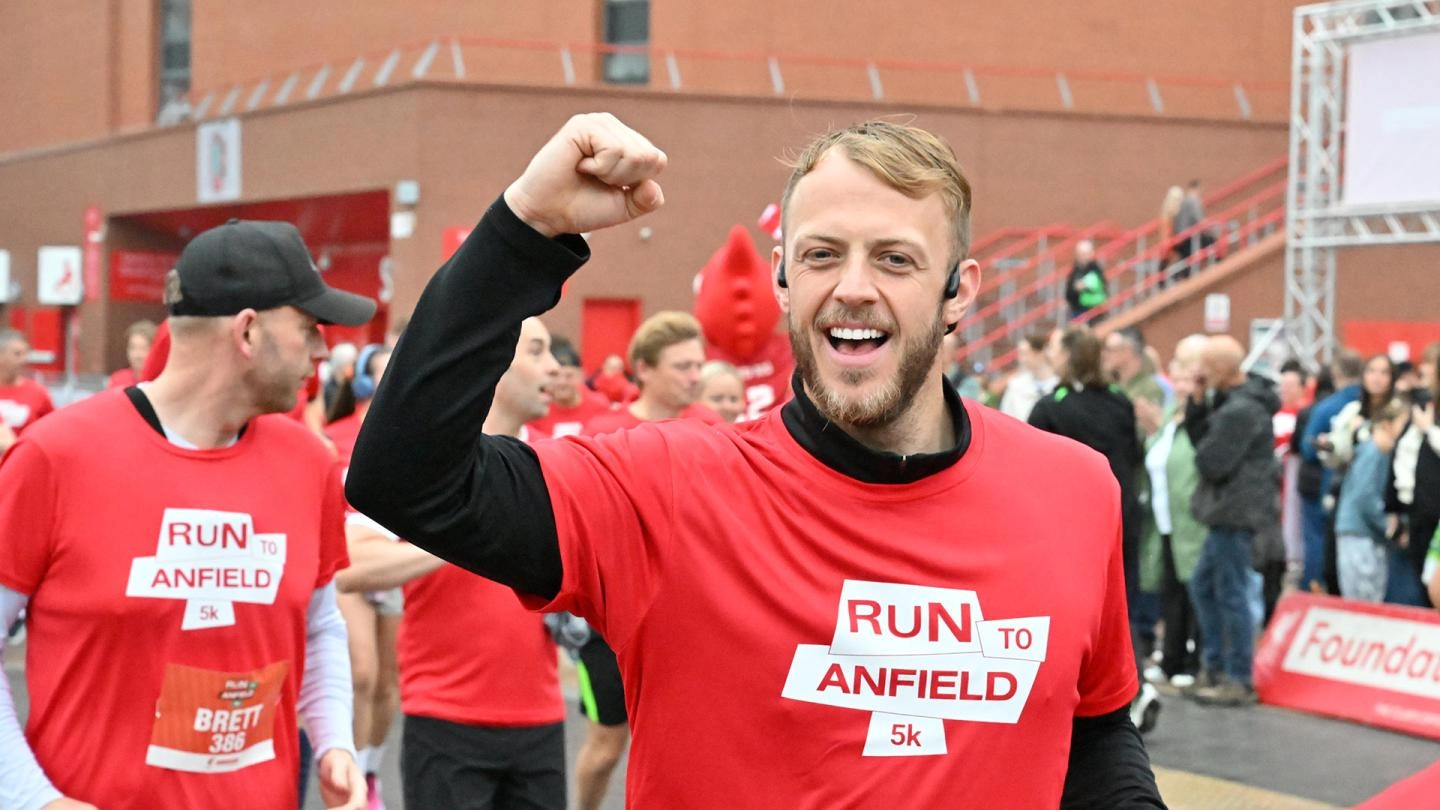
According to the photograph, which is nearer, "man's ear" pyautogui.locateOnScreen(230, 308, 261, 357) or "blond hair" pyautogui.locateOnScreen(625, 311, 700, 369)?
"man's ear" pyautogui.locateOnScreen(230, 308, 261, 357)

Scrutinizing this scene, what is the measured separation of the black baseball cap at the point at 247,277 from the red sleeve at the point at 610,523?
1.47 metres

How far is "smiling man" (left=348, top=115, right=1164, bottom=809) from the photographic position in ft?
7.20

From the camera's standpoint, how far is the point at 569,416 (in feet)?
36.0

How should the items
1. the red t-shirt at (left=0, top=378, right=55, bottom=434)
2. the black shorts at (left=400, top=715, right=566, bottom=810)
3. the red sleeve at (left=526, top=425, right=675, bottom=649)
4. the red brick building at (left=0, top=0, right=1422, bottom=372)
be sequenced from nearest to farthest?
the red sleeve at (left=526, top=425, right=675, bottom=649), the black shorts at (left=400, top=715, right=566, bottom=810), the red t-shirt at (left=0, top=378, right=55, bottom=434), the red brick building at (left=0, top=0, right=1422, bottom=372)

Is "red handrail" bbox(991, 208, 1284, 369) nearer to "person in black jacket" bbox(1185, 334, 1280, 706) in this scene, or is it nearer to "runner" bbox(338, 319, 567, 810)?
"person in black jacket" bbox(1185, 334, 1280, 706)

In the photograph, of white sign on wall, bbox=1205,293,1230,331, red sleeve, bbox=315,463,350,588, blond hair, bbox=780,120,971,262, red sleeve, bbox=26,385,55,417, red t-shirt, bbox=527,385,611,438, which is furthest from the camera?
white sign on wall, bbox=1205,293,1230,331

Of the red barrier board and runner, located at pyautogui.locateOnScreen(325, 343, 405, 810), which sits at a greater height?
the red barrier board

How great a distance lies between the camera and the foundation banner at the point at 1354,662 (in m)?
9.40

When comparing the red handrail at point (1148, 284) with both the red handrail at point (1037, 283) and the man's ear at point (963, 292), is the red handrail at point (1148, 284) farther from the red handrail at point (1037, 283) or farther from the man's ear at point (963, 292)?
the man's ear at point (963, 292)

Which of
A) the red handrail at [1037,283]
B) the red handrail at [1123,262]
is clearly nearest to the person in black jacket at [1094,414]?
the red handrail at [1123,262]

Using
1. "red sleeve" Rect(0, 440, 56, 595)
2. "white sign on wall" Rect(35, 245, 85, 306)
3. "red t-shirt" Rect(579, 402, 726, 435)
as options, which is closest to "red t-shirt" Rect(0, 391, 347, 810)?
"red sleeve" Rect(0, 440, 56, 595)

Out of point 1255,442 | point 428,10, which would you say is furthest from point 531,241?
point 428,10

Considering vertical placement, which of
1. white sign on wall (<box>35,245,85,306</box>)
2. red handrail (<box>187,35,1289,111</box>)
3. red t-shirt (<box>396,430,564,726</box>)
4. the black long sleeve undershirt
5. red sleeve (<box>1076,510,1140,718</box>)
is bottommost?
red t-shirt (<box>396,430,564,726</box>)

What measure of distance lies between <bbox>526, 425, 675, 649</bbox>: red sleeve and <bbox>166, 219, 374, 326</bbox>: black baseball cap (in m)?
1.47
